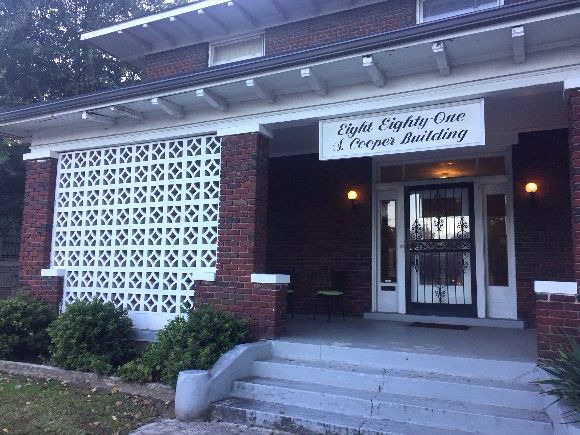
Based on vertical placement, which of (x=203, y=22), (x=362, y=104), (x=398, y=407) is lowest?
(x=398, y=407)

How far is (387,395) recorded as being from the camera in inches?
192

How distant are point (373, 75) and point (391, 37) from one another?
556mm

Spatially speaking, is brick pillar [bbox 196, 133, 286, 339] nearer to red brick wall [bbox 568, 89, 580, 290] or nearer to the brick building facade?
the brick building facade

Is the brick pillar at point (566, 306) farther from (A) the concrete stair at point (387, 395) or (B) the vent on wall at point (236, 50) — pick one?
(B) the vent on wall at point (236, 50)

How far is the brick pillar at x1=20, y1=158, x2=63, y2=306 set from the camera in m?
7.74

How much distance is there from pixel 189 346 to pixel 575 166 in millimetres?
4471

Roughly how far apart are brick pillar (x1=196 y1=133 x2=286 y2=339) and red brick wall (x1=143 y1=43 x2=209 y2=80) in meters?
3.66

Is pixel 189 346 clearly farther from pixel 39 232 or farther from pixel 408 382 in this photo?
pixel 39 232

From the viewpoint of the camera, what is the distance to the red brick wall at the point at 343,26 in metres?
8.23

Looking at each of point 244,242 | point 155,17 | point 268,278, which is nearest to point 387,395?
point 268,278

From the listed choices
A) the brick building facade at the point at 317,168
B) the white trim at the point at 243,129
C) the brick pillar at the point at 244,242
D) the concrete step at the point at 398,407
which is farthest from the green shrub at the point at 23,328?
the white trim at the point at 243,129

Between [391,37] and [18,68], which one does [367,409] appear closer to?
[391,37]

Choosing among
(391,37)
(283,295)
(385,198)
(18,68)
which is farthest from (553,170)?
(18,68)

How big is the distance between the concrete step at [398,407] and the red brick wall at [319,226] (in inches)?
146
